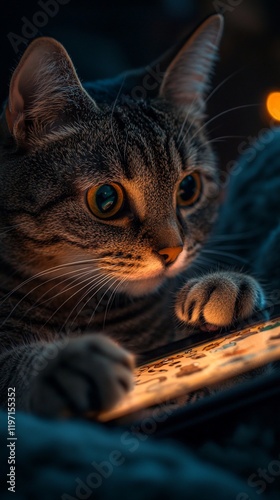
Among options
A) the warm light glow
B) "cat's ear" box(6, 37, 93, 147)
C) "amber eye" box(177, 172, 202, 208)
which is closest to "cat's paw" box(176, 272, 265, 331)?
"amber eye" box(177, 172, 202, 208)

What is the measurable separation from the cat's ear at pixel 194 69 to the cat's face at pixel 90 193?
18cm

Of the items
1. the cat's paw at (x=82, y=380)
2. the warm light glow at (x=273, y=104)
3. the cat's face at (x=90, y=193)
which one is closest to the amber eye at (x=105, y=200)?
the cat's face at (x=90, y=193)

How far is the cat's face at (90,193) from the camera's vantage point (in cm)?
78

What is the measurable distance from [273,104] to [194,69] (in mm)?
241

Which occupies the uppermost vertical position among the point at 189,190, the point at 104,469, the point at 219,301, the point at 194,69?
the point at 194,69

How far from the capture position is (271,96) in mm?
1162

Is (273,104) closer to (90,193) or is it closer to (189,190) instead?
(189,190)

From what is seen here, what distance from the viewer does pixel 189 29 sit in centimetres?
105

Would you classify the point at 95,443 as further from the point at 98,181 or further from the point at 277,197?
the point at 277,197

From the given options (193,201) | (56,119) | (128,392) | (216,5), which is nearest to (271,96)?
(216,5)

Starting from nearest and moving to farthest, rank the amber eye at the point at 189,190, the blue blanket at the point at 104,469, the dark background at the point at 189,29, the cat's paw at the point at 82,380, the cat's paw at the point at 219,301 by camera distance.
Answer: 1. the blue blanket at the point at 104,469
2. the cat's paw at the point at 82,380
3. the cat's paw at the point at 219,301
4. the amber eye at the point at 189,190
5. the dark background at the point at 189,29

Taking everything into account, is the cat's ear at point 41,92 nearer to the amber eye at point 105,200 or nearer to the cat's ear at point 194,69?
the amber eye at point 105,200

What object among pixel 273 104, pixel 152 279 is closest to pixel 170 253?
pixel 152 279

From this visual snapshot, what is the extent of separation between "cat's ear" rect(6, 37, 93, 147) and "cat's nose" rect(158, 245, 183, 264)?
0.82 feet
